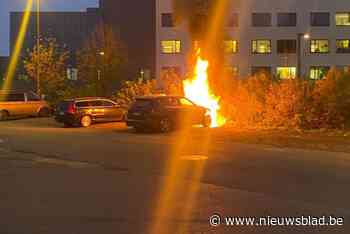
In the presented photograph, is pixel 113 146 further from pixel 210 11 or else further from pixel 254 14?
pixel 254 14

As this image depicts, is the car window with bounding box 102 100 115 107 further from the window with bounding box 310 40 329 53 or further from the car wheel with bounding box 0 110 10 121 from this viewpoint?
the window with bounding box 310 40 329 53

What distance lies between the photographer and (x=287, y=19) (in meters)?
87.2

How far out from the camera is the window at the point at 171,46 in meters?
89.0

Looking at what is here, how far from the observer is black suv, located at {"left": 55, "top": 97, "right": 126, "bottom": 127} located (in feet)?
104

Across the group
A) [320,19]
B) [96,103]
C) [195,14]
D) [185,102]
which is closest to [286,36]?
[320,19]

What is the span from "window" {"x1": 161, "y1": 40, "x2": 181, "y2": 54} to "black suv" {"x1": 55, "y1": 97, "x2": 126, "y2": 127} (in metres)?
56.4

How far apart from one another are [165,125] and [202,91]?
6.91m

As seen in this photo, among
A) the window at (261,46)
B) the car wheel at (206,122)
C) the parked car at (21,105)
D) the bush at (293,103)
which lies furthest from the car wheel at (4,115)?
the window at (261,46)

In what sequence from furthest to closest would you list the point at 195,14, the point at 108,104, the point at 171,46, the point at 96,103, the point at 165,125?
the point at 171,46 < the point at 195,14 < the point at 108,104 < the point at 96,103 < the point at 165,125

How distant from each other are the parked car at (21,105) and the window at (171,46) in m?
49.0

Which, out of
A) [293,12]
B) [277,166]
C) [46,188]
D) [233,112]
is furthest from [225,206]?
[293,12]

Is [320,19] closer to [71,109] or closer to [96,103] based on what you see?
[96,103]

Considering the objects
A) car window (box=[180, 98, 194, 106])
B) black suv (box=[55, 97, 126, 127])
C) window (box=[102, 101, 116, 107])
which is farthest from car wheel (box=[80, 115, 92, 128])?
Result: car window (box=[180, 98, 194, 106])

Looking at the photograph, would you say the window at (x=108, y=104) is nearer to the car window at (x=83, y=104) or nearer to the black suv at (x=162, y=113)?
the car window at (x=83, y=104)
